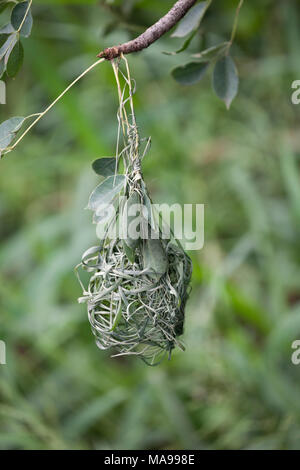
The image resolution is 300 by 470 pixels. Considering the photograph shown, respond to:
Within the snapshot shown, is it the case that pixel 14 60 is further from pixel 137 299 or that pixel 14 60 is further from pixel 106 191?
pixel 137 299

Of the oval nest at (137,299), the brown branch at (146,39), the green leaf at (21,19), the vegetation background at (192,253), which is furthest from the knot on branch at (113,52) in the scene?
the vegetation background at (192,253)

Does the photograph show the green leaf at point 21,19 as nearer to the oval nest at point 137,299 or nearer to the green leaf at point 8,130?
the green leaf at point 8,130

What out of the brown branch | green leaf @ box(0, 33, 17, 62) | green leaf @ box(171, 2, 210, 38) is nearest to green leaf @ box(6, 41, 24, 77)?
green leaf @ box(0, 33, 17, 62)

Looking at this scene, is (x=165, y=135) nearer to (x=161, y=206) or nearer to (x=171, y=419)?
(x=161, y=206)

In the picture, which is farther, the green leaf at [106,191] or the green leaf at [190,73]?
the green leaf at [190,73]

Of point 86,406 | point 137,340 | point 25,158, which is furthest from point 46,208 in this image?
point 137,340

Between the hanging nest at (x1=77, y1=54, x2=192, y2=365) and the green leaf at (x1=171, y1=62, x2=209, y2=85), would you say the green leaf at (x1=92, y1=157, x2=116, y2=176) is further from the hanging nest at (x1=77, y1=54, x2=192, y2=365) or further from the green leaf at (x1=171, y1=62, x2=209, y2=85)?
the green leaf at (x1=171, y1=62, x2=209, y2=85)
